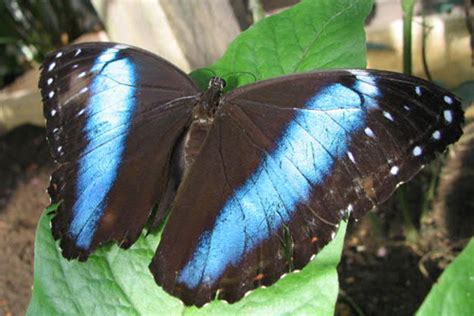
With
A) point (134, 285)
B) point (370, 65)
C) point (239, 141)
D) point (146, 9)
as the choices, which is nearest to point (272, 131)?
point (239, 141)

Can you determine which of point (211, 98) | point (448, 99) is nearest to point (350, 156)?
point (448, 99)

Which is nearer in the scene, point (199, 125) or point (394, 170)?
point (394, 170)

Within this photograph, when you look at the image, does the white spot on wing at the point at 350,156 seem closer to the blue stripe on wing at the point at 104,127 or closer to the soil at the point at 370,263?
the blue stripe on wing at the point at 104,127

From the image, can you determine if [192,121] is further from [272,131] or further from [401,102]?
[401,102]

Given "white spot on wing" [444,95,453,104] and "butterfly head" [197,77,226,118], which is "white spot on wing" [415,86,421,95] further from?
"butterfly head" [197,77,226,118]

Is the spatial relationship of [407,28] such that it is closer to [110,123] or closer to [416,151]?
[416,151]

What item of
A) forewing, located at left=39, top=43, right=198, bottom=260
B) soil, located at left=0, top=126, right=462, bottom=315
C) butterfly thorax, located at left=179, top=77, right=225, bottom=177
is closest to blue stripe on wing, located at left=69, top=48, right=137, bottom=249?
forewing, located at left=39, top=43, right=198, bottom=260
